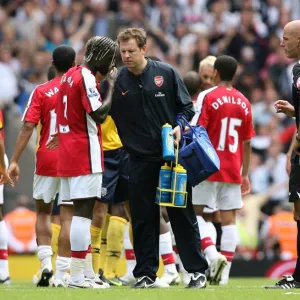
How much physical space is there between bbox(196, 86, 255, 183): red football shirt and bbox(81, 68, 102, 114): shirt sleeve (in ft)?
7.42

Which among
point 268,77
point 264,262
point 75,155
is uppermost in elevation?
point 268,77

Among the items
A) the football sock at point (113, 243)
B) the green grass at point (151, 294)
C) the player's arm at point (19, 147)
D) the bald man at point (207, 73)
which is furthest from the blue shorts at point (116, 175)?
the green grass at point (151, 294)

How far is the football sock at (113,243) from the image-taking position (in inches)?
491

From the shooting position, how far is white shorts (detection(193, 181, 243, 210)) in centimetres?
1242

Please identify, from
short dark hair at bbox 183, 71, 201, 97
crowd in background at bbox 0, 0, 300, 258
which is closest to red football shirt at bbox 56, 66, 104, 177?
short dark hair at bbox 183, 71, 201, 97

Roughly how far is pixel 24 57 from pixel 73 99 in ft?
38.0

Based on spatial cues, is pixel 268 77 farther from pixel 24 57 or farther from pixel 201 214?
pixel 201 214

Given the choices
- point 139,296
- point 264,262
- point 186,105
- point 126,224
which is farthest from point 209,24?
point 139,296

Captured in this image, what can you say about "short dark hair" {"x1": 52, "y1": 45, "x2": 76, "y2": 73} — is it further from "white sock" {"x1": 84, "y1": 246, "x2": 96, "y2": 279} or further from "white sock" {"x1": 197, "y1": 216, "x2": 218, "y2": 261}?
"white sock" {"x1": 197, "y1": 216, "x2": 218, "y2": 261}

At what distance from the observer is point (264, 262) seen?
17.6 metres

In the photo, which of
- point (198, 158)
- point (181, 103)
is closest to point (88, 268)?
point (198, 158)

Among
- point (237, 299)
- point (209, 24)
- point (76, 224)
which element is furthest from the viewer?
point (209, 24)

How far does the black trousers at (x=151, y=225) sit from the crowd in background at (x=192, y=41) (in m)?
9.29

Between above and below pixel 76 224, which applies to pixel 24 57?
above
